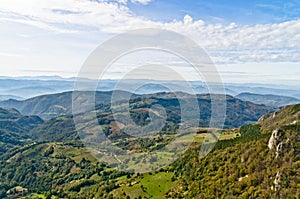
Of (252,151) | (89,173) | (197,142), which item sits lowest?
(89,173)

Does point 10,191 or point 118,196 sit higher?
point 118,196

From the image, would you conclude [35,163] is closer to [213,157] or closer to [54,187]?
[54,187]

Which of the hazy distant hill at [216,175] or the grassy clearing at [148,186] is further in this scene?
the grassy clearing at [148,186]

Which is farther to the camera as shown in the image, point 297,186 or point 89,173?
point 89,173

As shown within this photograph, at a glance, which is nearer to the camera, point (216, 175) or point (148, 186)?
point (216, 175)

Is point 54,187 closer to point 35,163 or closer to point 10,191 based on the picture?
point 10,191

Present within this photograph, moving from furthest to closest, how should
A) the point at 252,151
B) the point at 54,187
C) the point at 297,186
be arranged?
the point at 54,187
the point at 252,151
the point at 297,186

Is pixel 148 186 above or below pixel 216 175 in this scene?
below

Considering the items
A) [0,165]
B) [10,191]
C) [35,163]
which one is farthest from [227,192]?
[0,165]

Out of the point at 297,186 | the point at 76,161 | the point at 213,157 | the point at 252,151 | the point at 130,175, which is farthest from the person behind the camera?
the point at 76,161

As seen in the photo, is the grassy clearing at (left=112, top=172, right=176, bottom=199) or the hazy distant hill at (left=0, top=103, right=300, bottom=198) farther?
the grassy clearing at (left=112, top=172, right=176, bottom=199)
